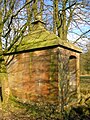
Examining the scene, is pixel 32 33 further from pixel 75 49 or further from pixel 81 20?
pixel 81 20

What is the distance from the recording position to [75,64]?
11.2m

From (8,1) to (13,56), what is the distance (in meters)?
3.08

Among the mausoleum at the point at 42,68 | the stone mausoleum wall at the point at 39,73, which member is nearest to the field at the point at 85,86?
the mausoleum at the point at 42,68

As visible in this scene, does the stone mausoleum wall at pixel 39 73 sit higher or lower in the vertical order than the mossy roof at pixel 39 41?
lower

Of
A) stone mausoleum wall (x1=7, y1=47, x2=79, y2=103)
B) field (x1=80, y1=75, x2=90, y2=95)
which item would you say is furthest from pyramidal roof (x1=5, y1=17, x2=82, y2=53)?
field (x1=80, y1=75, x2=90, y2=95)

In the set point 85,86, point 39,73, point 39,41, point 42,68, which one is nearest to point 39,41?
point 39,41

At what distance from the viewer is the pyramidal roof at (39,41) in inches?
365

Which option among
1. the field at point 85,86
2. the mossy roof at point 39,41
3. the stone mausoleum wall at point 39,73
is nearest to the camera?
the stone mausoleum wall at point 39,73

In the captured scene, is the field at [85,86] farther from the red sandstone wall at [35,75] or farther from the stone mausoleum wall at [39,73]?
the red sandstone wall at [35,75]

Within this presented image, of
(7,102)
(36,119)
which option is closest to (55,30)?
(7,102)

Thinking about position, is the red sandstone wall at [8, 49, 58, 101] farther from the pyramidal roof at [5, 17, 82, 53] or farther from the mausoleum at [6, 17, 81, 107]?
the pyramidal roof at [5, 17, 82, 53]

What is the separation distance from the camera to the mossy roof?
9.25m

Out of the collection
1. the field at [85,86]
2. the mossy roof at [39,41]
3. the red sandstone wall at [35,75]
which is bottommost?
the field at [85,86]

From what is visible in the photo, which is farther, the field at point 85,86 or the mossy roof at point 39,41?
the field at point 85,86
